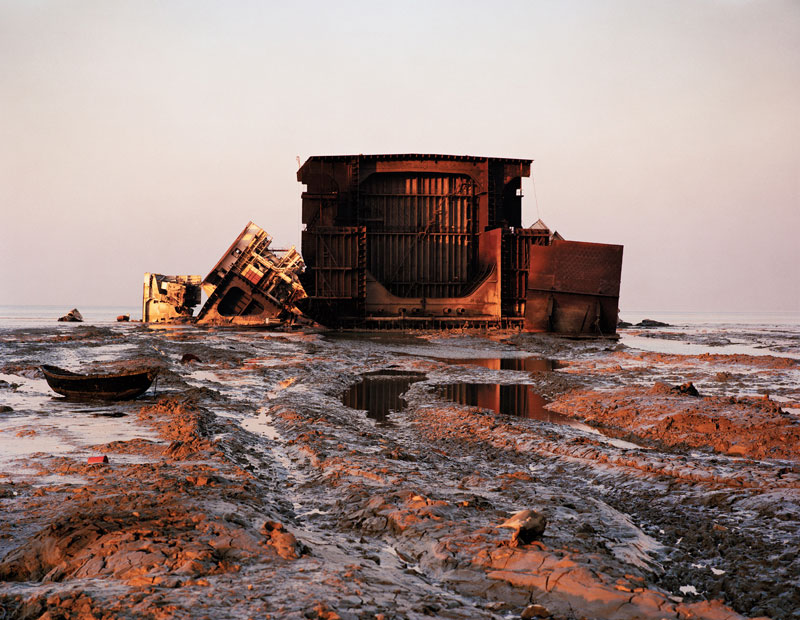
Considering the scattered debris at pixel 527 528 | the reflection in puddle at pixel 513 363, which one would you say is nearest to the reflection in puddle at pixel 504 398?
the reflection in puddle at pixel 513 363

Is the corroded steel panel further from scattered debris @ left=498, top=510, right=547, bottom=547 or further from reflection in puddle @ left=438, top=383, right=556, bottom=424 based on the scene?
scattered debris @ left=498, top=510, right=547, bottom=547

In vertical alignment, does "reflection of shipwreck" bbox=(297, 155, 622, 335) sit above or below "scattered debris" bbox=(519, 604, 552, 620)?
above

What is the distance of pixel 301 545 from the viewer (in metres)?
4.14

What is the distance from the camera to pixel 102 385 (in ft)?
33.6

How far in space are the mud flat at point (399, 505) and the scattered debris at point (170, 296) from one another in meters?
28.7

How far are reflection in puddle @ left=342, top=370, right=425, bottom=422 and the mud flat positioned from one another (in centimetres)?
12

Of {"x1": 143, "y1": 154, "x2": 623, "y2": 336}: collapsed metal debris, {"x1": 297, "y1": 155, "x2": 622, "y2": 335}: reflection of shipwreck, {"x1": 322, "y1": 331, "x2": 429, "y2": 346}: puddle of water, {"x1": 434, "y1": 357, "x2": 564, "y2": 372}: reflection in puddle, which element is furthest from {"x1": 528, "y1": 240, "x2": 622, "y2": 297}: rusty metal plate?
{"x1": 434, "y1": 357, "x2": 564, "y2": 372}: reflection in puddle

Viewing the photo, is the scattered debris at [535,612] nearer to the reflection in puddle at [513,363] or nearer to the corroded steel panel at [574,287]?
the reflection in puddle at [513,363]

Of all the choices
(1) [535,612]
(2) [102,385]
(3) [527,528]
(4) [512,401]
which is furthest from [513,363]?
(1) [535,612]

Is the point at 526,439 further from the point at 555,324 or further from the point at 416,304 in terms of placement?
the point at 416,304

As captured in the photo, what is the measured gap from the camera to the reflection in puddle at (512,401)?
906 centimetres

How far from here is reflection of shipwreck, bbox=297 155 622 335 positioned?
31938mm

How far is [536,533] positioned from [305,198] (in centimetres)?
3073

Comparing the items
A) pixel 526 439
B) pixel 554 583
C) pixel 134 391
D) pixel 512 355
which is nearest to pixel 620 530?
pixel 554 583
